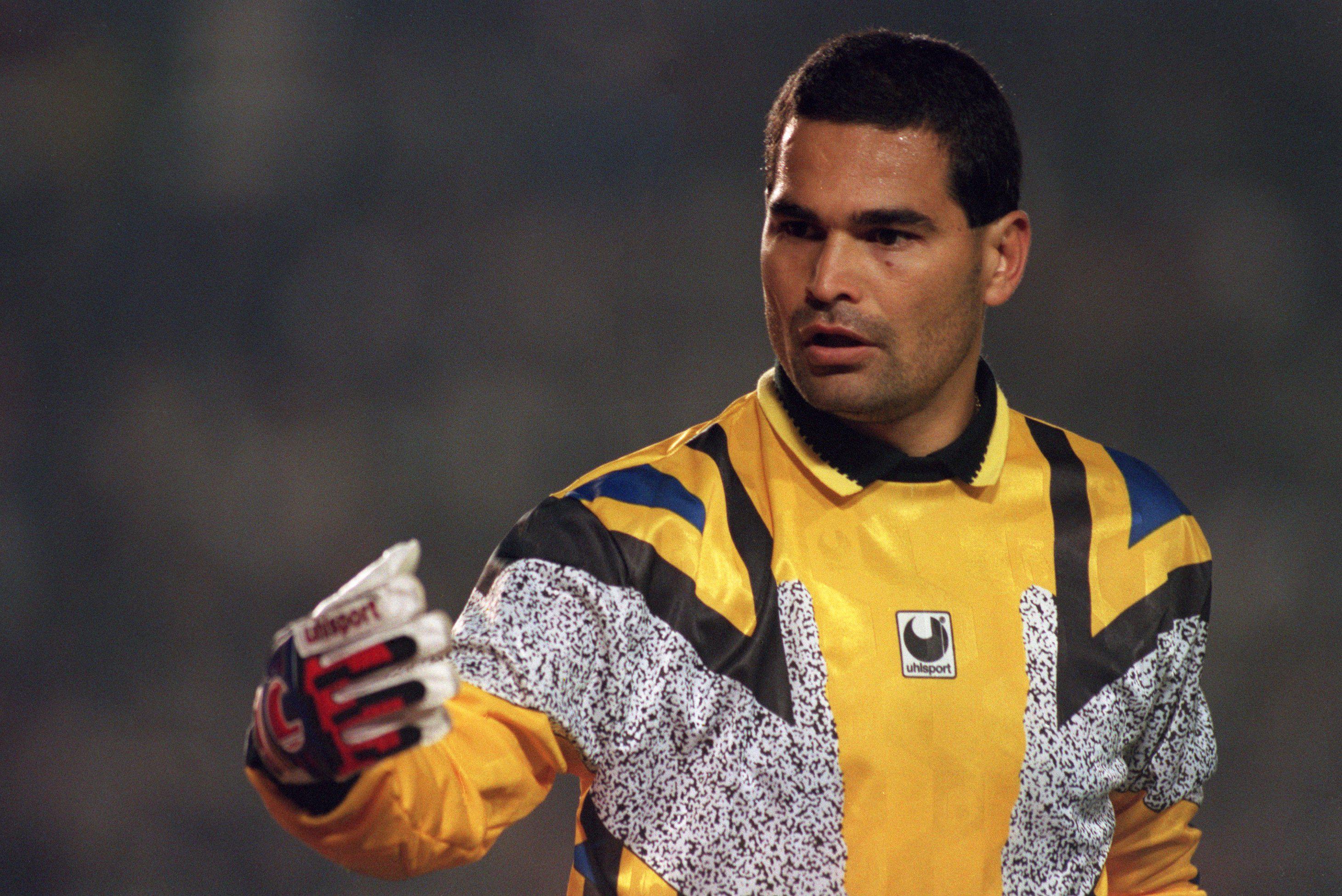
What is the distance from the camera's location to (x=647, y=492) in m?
1.48

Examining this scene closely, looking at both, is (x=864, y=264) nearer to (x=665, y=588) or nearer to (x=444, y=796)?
(x=665, y=588)

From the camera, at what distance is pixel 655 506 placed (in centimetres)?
147

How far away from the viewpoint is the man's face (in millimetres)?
1460

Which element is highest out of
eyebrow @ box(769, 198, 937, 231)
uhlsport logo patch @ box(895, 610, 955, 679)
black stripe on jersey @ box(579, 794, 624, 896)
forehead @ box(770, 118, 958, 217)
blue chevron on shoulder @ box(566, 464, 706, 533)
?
forehead @ box(770, 118, 958, 217)

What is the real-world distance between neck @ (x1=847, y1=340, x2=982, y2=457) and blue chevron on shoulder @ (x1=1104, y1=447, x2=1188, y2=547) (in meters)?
0.22

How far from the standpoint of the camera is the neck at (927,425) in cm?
157

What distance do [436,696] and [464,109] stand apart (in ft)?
6.32

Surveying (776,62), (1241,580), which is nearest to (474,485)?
(776,62)

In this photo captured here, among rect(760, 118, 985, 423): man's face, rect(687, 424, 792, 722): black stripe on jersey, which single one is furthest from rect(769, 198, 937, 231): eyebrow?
rect(687, 424, 792, 722): black stripe on jersey

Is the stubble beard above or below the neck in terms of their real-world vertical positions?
above

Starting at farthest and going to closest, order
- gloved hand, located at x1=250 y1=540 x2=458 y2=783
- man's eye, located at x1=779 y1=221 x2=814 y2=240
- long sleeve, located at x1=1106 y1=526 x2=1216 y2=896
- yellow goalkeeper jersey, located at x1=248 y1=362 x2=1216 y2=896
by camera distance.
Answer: long sleeve, located at x1=1106 y1=526 x2=1216 y2=896
man's eye, located at x1=779 y1=221 x2=814 y2=240
yellow goalkeeper jersey, located at x1=248 y1=362 x2=1216 y2=896
gloved hand, located at x1=250 y1=540 x2=458 y2=783

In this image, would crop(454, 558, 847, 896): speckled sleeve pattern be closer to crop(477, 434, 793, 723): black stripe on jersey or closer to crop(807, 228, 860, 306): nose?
crop(477, 434, 793, 723): black stripe on jersey

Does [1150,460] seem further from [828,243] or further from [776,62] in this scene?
[828,243]

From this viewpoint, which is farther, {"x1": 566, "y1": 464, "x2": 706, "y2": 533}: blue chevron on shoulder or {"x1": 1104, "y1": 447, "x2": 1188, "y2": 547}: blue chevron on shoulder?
{"x1": 1104, "y1": 447, "x2": 1188, "y2": 547}: blue chevron on shoulder
